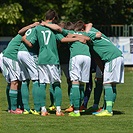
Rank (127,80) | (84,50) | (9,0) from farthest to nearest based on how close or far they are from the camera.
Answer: (9,0), (127,80), (84,50)

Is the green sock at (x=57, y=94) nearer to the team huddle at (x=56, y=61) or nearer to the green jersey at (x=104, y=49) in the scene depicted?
the team huddle at (x=56, y=61)

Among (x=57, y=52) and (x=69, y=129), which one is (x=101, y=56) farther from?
(x=69, y=129)

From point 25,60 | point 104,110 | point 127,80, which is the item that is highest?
point 25,60

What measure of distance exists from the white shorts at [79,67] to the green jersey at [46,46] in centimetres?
34

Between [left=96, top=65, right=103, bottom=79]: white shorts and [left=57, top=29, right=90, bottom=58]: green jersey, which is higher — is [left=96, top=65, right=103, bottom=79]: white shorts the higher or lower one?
the lower one

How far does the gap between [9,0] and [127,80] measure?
10462mm

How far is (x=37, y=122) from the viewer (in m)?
12.5

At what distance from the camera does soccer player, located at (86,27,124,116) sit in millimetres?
13656

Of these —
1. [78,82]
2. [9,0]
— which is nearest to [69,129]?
[78,82]

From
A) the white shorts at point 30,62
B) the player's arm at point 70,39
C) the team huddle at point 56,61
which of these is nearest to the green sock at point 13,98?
the team huddle at point 56,61

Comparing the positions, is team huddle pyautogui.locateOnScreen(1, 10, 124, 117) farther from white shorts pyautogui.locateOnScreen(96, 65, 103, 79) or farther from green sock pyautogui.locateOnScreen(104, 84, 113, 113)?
white shorts pyautogui.locateOnScreen(96, 65, 103, 79)

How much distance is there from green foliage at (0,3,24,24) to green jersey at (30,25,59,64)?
2083 cm

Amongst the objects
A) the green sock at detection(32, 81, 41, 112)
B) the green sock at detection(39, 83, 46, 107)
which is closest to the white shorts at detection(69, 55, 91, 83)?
the green sock at detection(39, 83, 46, 107)

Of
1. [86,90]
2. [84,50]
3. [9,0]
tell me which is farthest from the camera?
[9,0]
